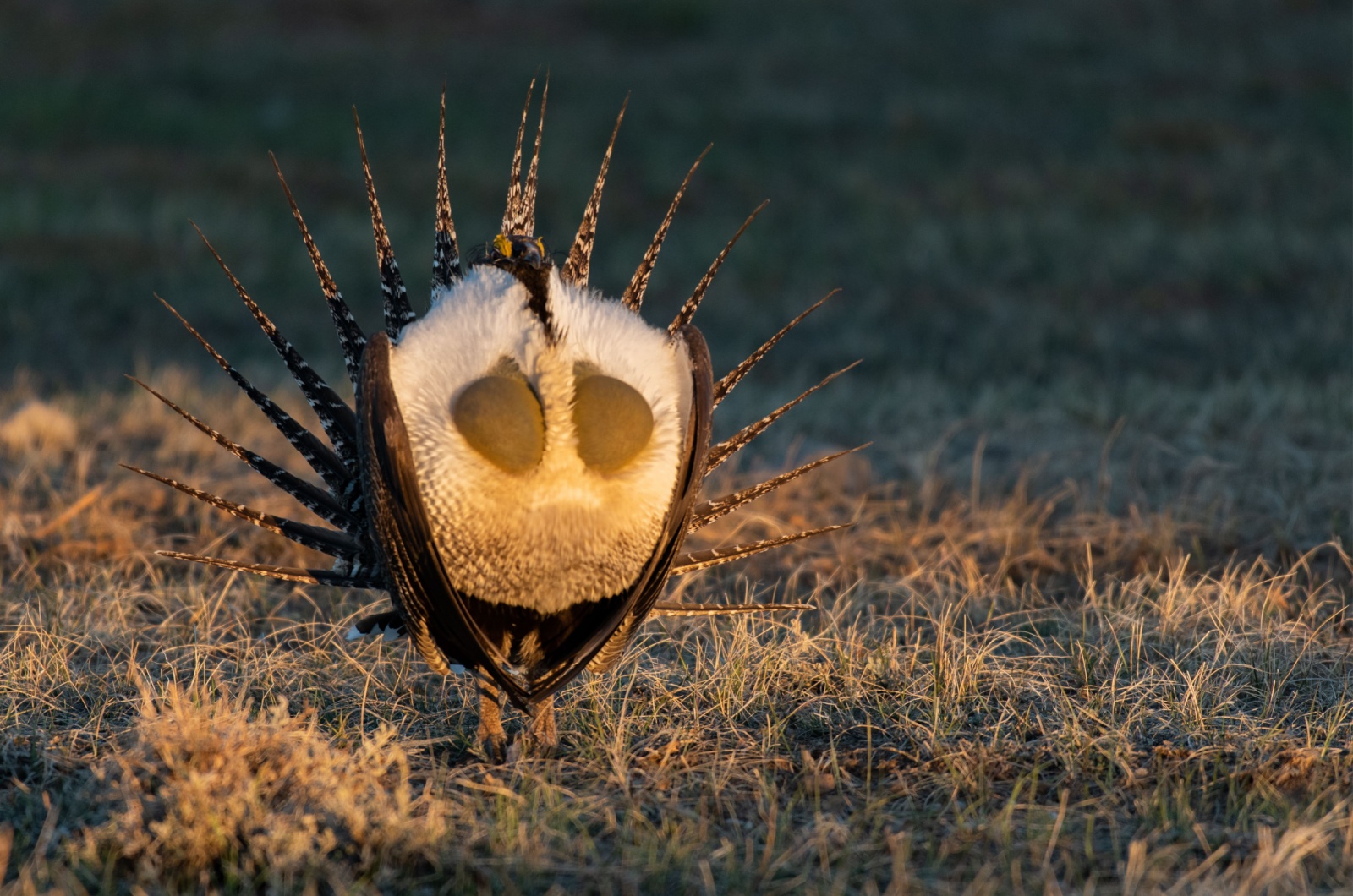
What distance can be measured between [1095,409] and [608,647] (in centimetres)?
339

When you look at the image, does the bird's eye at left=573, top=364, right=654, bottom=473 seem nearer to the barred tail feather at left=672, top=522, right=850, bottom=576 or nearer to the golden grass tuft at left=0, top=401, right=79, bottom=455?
the barred tail feather at left=672, top=522, right=850, bottom=576

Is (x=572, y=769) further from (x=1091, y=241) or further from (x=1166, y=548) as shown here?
(x=1091, y=241)

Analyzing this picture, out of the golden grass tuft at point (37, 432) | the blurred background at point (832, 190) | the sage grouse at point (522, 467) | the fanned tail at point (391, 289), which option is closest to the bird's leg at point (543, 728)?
the sage grouse at point (522, 467)

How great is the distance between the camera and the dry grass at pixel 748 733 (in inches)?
75.5

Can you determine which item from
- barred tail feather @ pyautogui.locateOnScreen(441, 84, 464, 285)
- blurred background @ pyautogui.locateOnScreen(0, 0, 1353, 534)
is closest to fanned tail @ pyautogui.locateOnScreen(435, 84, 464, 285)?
barred tail feather @ pyautogui.locateOnScreen(441, 84, 464, 285)

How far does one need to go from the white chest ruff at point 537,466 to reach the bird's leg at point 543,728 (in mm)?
280

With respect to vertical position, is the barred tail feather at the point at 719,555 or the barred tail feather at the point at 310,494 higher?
the barred tail feather at the point at 310,494

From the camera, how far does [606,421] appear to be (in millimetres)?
2027

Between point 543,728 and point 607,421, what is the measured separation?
649 mm

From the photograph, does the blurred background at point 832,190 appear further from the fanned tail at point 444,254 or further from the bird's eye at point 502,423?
the bird's eye at point 502,423

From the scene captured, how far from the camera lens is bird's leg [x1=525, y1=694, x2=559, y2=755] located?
7.72 ft

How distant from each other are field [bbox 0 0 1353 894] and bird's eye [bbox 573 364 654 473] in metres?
0.55

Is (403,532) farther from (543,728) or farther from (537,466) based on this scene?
(543,728)

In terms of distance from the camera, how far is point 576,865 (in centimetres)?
192
